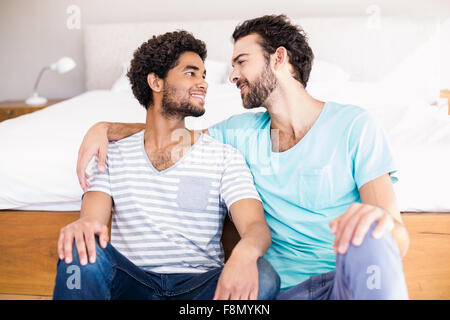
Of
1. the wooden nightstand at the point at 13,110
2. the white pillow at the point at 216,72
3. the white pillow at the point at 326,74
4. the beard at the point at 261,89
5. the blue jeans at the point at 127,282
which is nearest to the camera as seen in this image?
the blue jeans at the point at 127,282

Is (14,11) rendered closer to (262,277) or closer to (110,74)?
(110,74)

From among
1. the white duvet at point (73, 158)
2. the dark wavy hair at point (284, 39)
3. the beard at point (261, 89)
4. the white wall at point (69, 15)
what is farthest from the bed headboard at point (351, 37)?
the beard at point (261, 89)

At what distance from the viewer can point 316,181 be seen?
3.47ft

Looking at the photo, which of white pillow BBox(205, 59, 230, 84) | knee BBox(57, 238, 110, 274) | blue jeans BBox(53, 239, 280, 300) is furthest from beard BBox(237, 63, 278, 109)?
white pillow BBox(205, 59, 230, 84)

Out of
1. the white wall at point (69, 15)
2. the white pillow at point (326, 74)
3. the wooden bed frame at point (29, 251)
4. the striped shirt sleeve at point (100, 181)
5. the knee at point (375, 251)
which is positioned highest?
the white wall at point (69, 15)

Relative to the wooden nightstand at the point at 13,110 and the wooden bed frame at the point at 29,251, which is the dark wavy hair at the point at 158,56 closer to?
the wooden bed frame at the point at 29,251

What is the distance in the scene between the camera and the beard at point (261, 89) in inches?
47.1

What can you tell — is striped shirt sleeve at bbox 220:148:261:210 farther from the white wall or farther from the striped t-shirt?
the white wall

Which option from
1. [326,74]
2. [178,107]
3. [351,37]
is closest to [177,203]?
[178,107]

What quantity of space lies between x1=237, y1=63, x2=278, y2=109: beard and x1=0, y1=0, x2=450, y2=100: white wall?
179 centimetres

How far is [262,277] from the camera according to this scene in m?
0.85

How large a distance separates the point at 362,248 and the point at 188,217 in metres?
0.47

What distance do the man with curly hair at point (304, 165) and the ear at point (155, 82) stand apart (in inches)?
5.6
